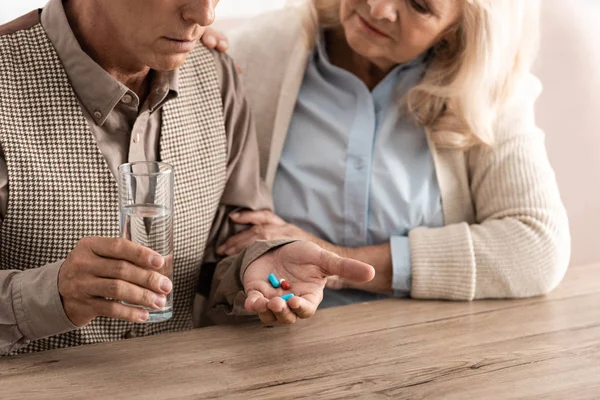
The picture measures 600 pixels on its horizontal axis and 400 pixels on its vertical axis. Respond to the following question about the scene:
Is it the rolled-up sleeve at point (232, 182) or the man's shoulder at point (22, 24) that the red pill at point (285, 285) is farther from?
the man's shoulder at point (22, 24)

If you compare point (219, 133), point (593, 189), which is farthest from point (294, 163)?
point (593, 189)

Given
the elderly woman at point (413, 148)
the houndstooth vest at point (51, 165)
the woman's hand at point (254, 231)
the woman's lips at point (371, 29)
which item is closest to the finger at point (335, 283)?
the elderly woman at point (413, 148)

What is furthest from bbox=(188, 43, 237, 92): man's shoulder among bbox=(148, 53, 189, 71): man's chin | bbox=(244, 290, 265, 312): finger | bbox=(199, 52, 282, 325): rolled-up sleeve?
bbox=(244, 290, 265, 312): finger

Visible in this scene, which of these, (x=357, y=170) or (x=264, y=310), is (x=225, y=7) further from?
(x=264, y=310)

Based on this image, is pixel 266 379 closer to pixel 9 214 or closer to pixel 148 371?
A: pixel 148 371

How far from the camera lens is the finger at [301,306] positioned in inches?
58.9

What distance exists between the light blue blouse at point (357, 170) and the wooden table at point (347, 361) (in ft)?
1.04

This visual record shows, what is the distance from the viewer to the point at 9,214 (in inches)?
60.4

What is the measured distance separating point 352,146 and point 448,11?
36 centimetres

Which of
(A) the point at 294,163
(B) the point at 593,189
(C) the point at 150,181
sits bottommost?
(B) the point at 593,189

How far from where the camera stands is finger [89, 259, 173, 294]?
133 centimetres

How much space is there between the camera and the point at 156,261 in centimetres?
132

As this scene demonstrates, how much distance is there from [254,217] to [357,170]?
278 mm

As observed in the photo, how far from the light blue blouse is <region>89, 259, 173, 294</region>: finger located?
72 cm
